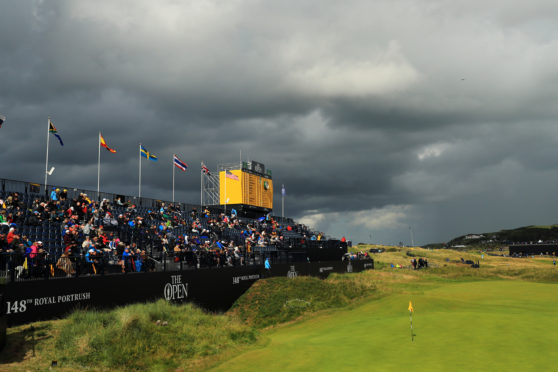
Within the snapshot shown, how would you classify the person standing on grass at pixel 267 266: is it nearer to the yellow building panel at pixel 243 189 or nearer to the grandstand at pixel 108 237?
the grandstand at pixel 108 237

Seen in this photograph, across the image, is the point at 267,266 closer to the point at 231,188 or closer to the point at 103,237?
the point at 103,237

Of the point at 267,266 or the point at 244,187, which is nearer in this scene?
the point at 267,266

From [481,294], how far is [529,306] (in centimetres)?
862

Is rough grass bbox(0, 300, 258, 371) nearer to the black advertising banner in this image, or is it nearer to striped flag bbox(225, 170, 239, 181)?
the black advertising banner

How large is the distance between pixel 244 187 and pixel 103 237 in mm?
33964

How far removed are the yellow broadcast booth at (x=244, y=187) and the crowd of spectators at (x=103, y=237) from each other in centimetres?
1643

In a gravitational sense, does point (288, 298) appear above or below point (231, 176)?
below

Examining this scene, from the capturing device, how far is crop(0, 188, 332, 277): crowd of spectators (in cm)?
2002

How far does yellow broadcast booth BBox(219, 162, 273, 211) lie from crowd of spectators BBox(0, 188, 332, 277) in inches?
647

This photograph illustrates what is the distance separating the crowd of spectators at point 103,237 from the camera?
2002 cm

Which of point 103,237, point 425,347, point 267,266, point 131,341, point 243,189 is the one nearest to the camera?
point 425,347

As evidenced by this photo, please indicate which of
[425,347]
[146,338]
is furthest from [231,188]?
[425,347]

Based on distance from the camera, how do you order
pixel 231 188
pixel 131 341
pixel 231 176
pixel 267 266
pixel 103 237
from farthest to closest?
pixel 231 188 → pixel 231 176 → pixel 267 266 → pixel 103 237 → pixel 131 341

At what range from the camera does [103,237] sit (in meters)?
25.1
